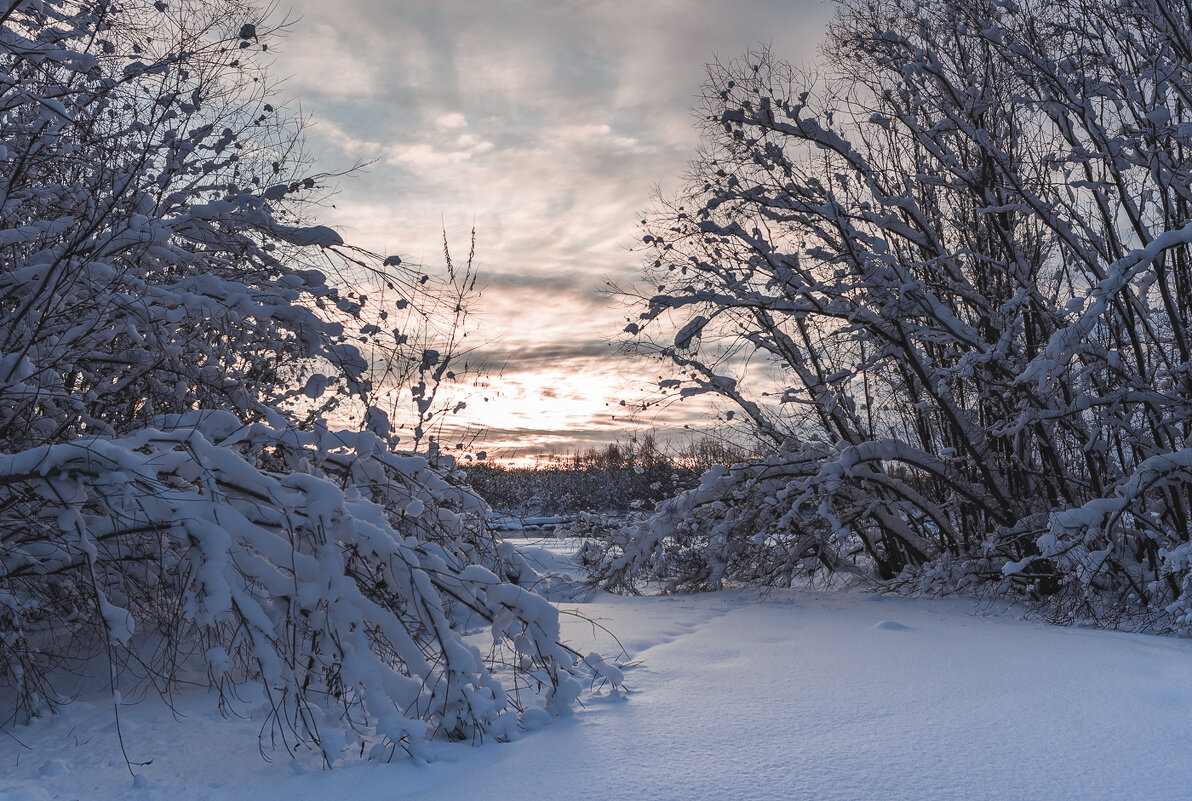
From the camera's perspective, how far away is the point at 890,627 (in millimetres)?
4668

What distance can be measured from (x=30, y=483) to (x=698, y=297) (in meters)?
5.11

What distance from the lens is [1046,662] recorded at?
3598 millimetres

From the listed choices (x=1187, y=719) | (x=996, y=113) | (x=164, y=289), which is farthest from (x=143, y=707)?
(x=996, y=113)

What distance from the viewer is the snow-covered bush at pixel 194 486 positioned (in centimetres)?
249

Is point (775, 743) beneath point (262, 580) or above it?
beneath

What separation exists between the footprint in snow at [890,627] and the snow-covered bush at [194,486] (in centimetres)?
230

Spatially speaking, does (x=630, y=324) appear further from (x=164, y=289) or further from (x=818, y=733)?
(x=818, y=733)

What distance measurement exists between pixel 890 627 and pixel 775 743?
101 inches

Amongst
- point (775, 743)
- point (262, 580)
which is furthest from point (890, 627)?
point (262, 580)

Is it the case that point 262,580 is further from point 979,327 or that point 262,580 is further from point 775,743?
point 979,327

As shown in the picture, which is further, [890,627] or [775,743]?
[890,627]

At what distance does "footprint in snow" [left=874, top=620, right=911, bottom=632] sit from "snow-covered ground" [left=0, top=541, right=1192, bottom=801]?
68cm

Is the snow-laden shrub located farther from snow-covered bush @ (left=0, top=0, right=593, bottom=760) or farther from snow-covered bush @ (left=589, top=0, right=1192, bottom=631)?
snow-covered bush @ (left=589, top=0, right=1192, bottom=631)

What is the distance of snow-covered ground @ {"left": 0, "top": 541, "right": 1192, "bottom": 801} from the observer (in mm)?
2129
